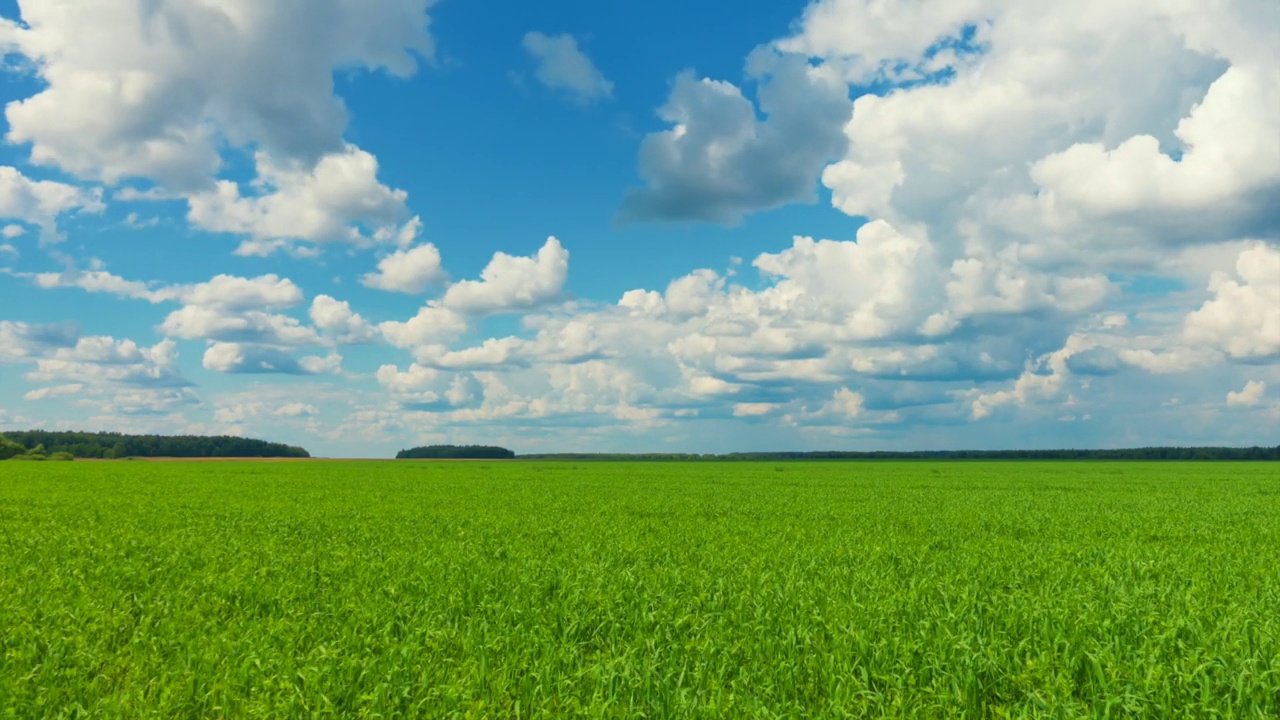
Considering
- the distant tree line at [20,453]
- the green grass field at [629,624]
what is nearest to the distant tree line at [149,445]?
the distant tree line at [20,453]

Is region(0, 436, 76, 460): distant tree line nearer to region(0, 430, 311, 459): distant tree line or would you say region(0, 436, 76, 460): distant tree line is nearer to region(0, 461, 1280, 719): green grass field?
region(0, 430, 311, 459): distant tree line

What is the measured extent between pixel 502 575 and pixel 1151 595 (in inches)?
392

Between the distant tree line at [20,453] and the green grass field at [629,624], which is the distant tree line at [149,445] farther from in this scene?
the green grass field at [629,624]

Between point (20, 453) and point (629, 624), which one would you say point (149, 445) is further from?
point (629, 624)

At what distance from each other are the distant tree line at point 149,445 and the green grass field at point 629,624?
158 m

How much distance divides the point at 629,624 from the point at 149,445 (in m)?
185

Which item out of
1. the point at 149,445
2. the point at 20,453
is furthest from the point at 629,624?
the point at 149,445

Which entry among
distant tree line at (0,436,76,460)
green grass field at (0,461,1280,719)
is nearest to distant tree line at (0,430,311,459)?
distant tree line at (0,436,76,460)

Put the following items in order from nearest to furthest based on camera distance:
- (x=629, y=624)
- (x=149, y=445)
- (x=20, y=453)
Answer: (x=629, y=624)
(x=20, y=453)
(x=149, y=445)

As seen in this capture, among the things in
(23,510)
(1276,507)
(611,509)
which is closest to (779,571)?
(611,509)

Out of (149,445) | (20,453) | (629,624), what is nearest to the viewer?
(629,624)

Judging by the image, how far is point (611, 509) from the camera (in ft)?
88.0

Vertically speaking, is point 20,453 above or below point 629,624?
above

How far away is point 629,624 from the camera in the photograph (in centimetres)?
894
